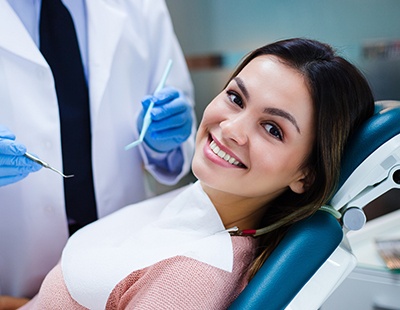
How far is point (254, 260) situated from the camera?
1021mm

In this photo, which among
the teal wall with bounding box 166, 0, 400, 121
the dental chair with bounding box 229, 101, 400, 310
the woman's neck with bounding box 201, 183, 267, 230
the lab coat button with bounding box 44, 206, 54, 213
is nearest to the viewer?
the dental chair with bounding box 229, 101, 400, 310

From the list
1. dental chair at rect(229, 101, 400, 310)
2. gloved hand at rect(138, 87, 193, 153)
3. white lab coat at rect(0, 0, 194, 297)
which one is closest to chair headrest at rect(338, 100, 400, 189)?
dental chair at rect(229, 101, 400, 310)

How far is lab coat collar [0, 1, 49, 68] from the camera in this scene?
1.15m

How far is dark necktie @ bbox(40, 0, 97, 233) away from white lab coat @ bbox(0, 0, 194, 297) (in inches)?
1.3

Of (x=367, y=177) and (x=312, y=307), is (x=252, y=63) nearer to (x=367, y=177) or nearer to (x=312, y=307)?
(x=367, y=177)

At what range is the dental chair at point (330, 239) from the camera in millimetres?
882

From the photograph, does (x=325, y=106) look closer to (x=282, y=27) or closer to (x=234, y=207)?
(x=234, y=207)

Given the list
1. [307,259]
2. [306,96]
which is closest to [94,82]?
[306,96]

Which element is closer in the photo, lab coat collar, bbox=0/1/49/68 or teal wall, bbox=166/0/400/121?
lab coat collar, bbox=0/1/49/68

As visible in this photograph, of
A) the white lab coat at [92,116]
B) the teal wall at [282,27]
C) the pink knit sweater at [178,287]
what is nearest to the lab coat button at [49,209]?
the white lab coat at [92,116]

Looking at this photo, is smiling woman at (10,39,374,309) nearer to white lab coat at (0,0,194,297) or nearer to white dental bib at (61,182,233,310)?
white dental bib at (61,182,233,310)

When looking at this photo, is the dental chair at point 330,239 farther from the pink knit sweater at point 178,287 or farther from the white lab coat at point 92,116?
the white lab coat at point 92,116

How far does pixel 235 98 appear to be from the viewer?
41.7 inches

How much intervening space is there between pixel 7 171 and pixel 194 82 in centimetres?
170
